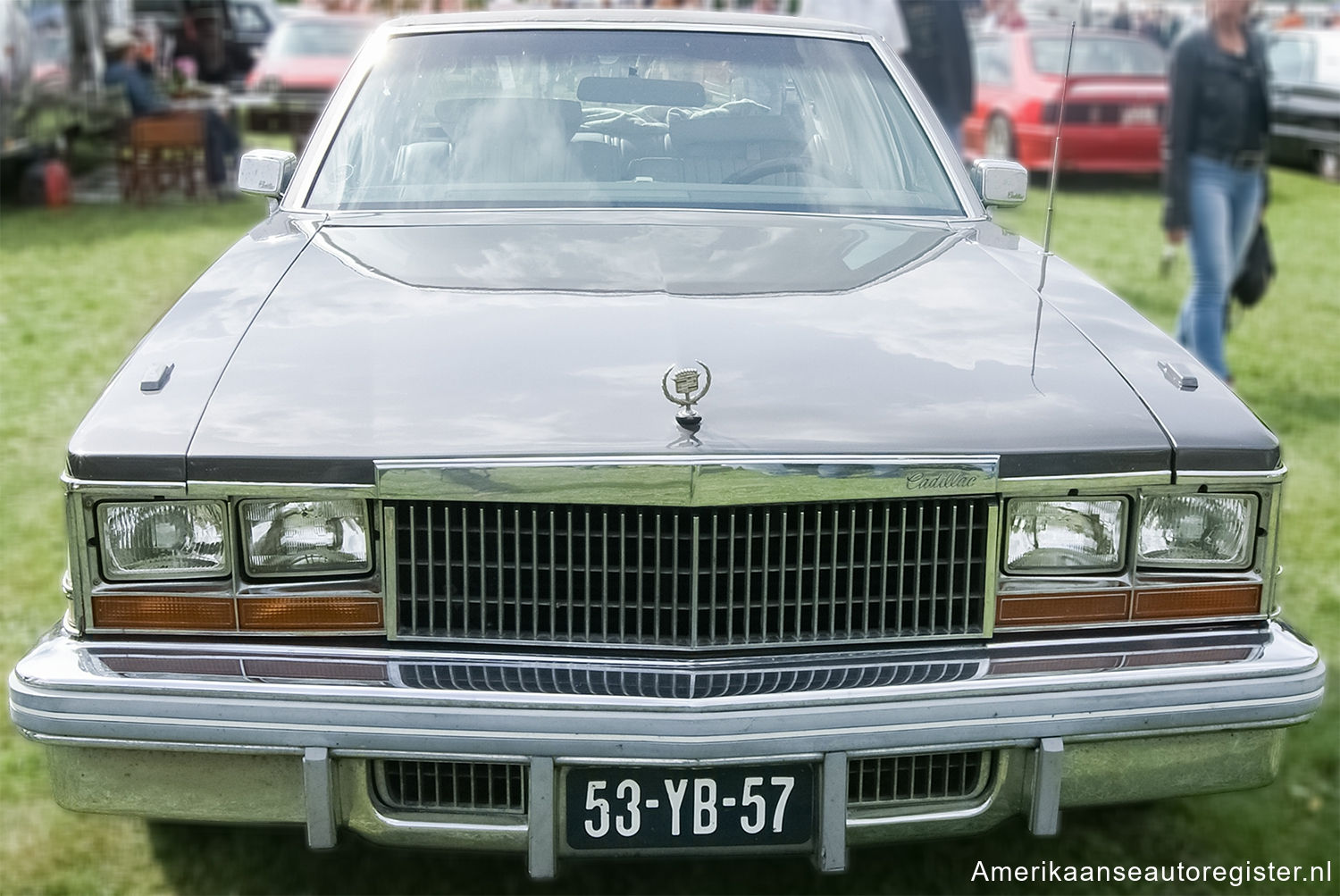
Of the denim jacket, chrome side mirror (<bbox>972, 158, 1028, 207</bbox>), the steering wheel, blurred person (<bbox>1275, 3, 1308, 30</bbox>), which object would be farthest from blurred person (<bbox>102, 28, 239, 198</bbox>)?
blurred person (<bbox>1275, 3, 1308, 30</bbox>)

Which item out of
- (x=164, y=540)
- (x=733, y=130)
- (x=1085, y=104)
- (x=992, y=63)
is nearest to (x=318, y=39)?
(x=992, y=63)

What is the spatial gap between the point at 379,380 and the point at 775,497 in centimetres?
73

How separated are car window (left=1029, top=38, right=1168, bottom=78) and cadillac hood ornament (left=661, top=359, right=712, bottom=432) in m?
13.1

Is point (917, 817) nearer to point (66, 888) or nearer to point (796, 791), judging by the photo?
point (796, 791)

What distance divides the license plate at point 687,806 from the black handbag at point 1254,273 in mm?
5306

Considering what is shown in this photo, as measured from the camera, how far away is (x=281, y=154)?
12.5 ft

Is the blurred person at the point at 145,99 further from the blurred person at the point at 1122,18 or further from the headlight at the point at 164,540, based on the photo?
the blurred person at the point at 1122,18

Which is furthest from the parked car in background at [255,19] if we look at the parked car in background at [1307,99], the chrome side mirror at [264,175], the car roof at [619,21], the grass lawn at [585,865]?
the chrome side mirror at [264,175]

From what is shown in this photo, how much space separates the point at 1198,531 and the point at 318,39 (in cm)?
1538

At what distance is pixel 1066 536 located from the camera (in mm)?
2516

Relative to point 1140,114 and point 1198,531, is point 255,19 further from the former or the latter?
point 1198,531

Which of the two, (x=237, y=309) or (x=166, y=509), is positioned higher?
(x=237, y=309)

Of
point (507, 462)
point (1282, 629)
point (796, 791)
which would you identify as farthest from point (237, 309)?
point (1282, 629)

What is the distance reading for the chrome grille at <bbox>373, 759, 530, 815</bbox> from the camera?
2.35 m
